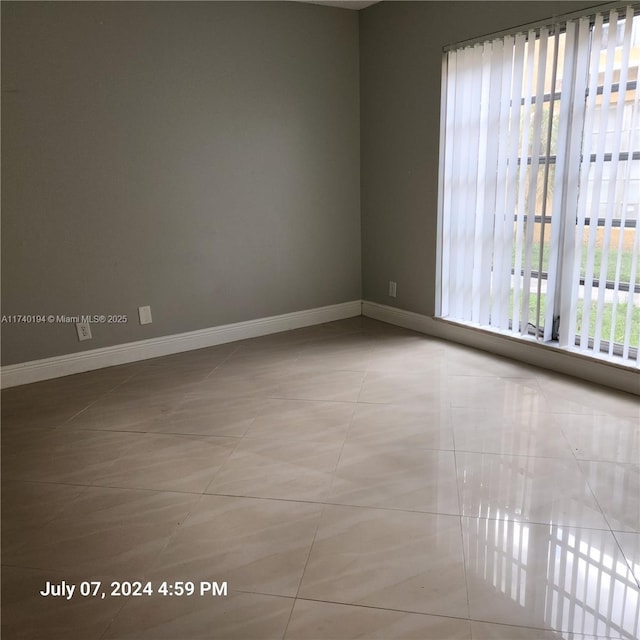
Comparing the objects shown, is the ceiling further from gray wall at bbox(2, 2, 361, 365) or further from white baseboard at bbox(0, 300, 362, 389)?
white baseboard at bbox(0, 300, 362, 389)

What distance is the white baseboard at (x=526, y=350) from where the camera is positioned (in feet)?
9.84

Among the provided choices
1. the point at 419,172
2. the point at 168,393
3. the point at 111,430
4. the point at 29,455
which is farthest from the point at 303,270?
the point at 29,455

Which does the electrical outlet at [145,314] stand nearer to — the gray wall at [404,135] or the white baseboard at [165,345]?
the white baseboard at [165,345]

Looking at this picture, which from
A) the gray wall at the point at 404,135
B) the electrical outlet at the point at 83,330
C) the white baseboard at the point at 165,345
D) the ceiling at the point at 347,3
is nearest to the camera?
the white baseboard at the point at 165,345

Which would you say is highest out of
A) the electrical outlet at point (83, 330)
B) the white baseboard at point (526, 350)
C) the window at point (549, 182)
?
the window at point (549, 182)

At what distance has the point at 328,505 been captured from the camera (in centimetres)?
209

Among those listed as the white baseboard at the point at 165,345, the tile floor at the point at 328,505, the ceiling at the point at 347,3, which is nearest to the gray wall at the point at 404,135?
the ceiling at the point at 347,3

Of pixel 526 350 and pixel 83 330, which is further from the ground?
pixel 83 330

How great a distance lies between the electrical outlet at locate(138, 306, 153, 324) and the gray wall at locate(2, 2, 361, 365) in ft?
0.18

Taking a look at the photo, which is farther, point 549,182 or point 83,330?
point 83,330

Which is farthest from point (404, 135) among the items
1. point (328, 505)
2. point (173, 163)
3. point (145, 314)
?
point (328, 505)

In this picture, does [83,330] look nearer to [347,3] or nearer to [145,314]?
[145,314]

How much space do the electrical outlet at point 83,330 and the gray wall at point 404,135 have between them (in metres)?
2.36

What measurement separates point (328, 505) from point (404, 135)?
3.01 metres
